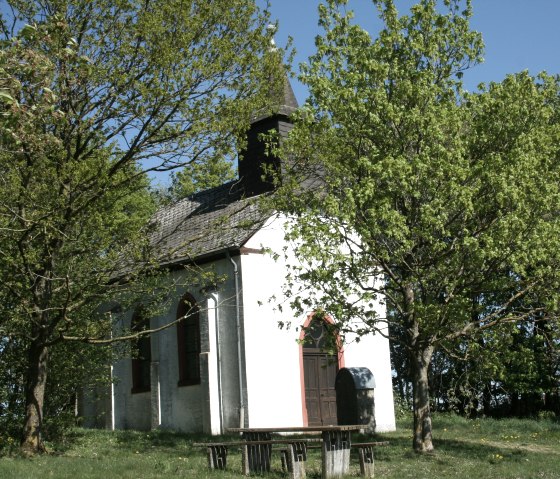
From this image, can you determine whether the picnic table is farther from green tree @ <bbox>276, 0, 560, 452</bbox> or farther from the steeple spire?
the steeple spire

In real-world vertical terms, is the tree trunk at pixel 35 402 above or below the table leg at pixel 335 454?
above

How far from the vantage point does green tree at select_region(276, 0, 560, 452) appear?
16.3m

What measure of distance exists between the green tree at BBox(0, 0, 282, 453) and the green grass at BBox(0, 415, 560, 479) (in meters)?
2.20

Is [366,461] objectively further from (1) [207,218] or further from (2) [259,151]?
(2) [259,151]

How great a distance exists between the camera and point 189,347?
85.0ft

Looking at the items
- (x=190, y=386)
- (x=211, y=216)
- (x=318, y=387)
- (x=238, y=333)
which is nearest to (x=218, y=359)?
(x=238, y=333)

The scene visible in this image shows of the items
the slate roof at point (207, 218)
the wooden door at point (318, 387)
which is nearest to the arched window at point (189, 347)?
the slate roof at point (207, 218)

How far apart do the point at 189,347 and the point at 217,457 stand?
10.5 m

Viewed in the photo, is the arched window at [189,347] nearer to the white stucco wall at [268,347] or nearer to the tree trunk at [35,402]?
the white stucco wall at [268,347]

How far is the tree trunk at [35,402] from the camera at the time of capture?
17402 mm

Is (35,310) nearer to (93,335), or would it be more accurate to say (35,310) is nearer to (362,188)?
(93,335)

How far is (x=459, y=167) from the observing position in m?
16.2

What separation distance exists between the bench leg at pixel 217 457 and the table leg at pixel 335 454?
2.37 meters

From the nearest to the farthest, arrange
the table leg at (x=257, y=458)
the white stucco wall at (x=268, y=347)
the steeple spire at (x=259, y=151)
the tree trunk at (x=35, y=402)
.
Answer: the table leg at (x=257, y=458) → the tree trunk at (x=35, y=402) → the white stucco wall at (x=268, y=347) → the steeple spire at (x=259, y=151)
